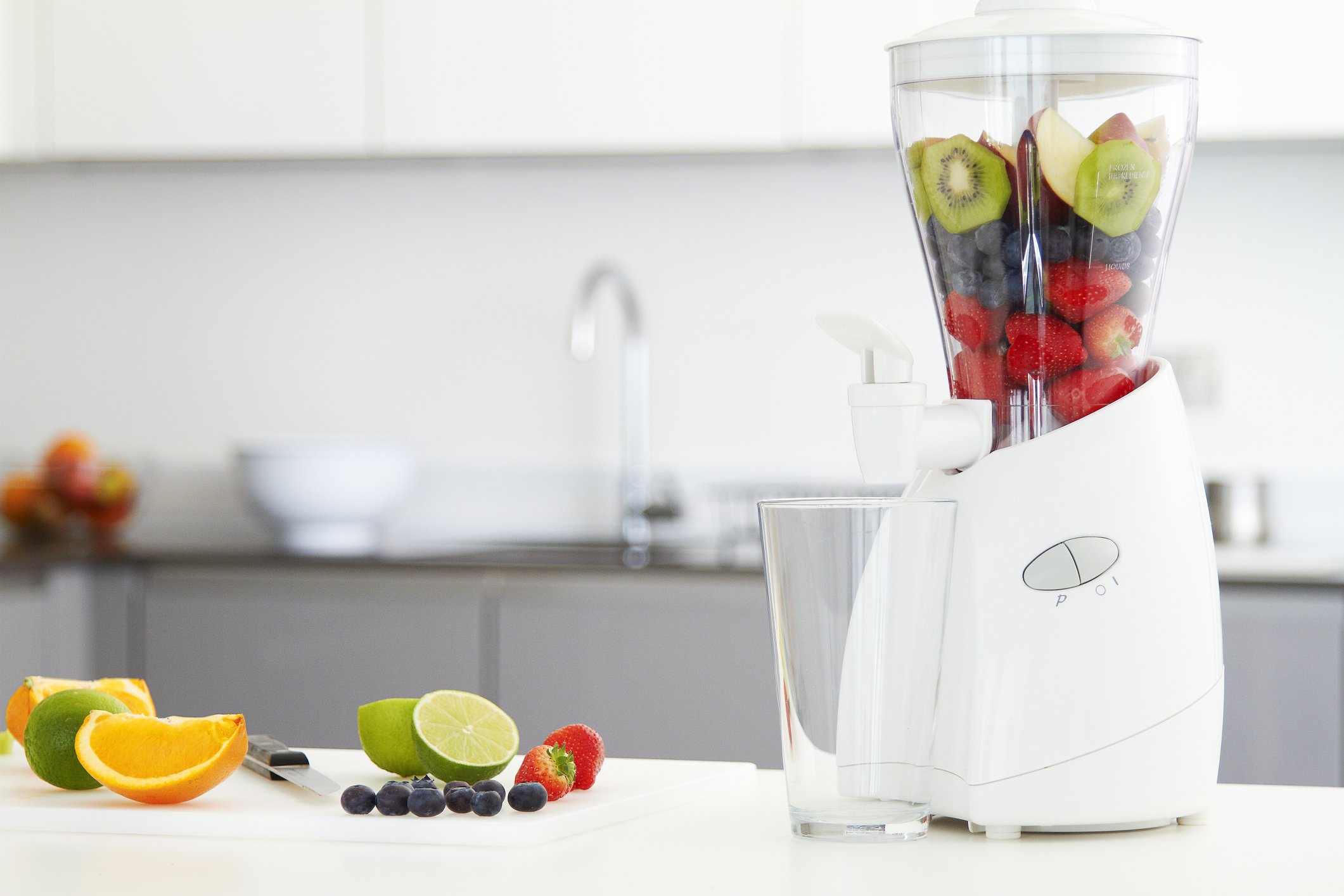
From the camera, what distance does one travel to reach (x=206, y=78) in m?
2.42

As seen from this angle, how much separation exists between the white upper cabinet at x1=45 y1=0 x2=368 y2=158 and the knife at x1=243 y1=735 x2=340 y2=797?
170 cm

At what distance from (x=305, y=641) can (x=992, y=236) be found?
1.67 meters

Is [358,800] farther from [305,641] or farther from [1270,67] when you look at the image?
[1270,67]

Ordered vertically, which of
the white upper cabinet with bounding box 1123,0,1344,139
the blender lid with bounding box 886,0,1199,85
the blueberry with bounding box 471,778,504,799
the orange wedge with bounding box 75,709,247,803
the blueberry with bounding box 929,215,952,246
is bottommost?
the blueberry with bounding box 471,778,504,799

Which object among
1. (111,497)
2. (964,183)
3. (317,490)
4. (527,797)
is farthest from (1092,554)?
(111,497)

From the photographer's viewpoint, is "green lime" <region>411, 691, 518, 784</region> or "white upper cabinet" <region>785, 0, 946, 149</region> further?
"white upper cabinet" <region>785, 0, 946, 149</region>

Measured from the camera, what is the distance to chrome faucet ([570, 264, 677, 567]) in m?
2.57

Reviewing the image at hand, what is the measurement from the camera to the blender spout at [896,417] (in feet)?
2.43

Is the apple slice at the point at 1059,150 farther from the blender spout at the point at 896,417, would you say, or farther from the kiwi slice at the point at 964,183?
the blender spout at the point at 896,417

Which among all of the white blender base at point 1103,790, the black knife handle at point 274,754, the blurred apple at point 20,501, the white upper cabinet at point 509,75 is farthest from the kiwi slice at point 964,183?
the blurred apple at point 20,501

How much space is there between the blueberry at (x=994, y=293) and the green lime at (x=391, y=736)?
399 millimetres

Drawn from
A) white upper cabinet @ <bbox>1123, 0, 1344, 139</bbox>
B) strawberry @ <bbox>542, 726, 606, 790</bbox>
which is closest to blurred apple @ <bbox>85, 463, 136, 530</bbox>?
white upper cabinet @ <bbox>1123, 0, 1344, 139</bbox>

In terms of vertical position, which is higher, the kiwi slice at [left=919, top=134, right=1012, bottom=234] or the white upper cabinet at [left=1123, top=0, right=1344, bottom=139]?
the white upper cabinet at [left=1123, top=0, right=1344, bottom=139]

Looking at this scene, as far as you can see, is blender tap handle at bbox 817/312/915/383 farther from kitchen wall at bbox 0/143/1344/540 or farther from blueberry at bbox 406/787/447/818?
kitchen wall at bbox 0/143/1344/540
